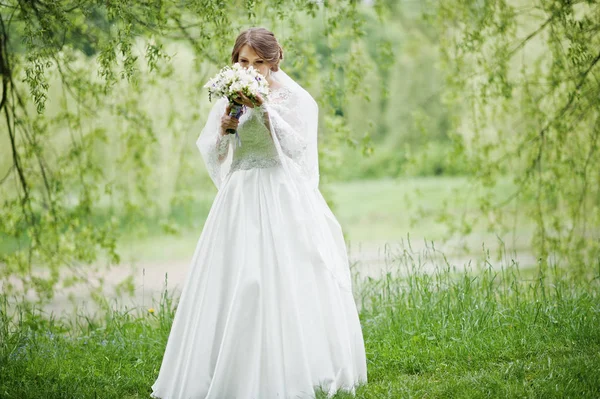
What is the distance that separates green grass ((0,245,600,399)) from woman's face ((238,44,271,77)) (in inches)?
75.2

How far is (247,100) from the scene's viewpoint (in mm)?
4012

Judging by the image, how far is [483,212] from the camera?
24.9 feet

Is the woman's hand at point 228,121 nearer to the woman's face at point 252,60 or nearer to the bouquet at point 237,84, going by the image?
the bouquet at point 237,84

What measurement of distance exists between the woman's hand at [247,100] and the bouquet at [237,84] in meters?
0.02

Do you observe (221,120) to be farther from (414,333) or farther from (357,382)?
(414,333)

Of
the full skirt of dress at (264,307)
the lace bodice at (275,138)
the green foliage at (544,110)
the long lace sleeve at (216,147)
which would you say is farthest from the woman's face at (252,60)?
the green foliage at (544,110)

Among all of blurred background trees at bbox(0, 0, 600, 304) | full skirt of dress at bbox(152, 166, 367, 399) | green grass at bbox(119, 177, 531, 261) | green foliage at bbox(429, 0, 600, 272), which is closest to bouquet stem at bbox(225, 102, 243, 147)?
full skirt of dress at bbox(152, 166, 367, 399)

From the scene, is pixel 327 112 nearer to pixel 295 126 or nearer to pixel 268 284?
pixel 295 126

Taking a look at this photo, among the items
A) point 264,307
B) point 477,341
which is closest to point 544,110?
point 477,341

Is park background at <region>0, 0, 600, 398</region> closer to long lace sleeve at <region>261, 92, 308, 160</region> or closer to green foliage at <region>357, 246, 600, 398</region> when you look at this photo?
green foliage at <region>357, 246, 600, 398</region>

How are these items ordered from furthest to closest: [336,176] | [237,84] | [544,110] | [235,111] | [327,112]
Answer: [336,176]
[544,110]
[327,112]
[235,111]
[237,84]

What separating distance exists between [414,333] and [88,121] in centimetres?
465

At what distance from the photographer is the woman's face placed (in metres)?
4.30

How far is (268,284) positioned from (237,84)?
108cm
